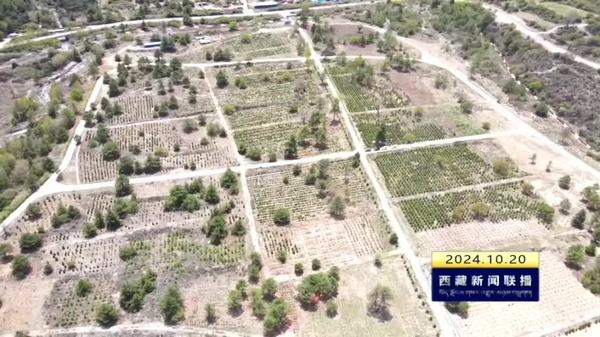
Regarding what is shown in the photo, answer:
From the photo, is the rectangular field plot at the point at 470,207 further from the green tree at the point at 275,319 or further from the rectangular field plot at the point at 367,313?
the green tree at the point at 275,319

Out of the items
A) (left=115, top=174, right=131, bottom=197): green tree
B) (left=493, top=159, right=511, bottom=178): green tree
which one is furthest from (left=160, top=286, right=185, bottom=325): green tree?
(left=493, top=159, right=511, bottom=178): green tree

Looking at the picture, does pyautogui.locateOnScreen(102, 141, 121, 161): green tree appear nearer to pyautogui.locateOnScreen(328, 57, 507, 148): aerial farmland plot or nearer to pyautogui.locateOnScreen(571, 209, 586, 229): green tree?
pyautogui.locateOnScreen(328, 57, 507, 148): aerial farmland plot

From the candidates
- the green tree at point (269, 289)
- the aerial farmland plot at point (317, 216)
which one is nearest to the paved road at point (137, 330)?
the green tree at point (269, 289)

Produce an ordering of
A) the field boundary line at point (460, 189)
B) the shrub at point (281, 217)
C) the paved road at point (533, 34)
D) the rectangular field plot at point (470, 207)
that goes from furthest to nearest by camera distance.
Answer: the paved road at point (533, 34)
the field boundary line at point (460, 189)
the rectangular field plot at point (470, 207)
the shrub at point (281, 217)

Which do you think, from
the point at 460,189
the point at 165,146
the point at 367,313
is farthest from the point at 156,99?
the point at 367,313

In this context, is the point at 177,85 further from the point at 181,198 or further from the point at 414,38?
the point at 414,38
